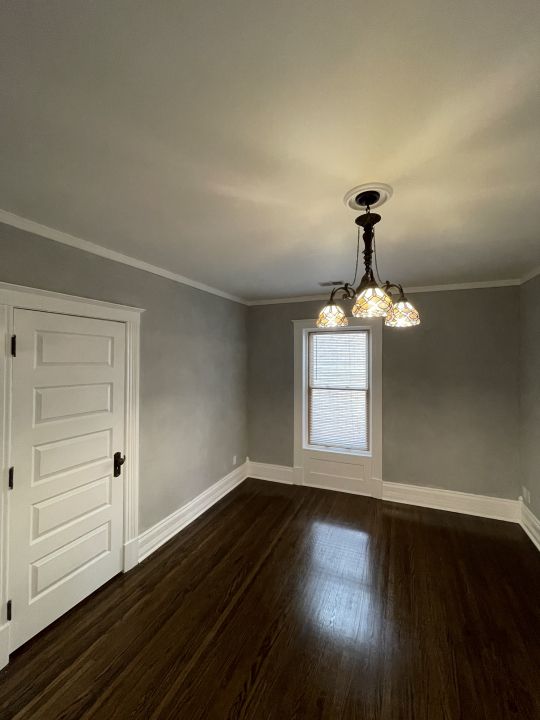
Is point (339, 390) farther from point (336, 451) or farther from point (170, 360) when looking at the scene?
point (170, 360)

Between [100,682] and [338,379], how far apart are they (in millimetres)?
3512

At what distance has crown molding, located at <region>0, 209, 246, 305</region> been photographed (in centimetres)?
183

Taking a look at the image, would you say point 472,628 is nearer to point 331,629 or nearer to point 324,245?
point 331,629

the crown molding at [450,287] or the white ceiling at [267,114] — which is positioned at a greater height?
the crown molding at [450,287]

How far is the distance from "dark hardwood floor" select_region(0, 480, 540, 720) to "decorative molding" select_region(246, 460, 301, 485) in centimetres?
126

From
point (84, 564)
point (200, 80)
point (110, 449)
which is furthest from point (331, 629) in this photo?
point (200, 80)

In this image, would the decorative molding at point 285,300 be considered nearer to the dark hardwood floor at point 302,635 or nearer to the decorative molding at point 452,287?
the decorative molding at point 452,287

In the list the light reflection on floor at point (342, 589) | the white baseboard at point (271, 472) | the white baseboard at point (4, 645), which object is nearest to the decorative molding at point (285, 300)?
the white baseboard at point (271, 472)

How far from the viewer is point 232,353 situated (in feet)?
13.7

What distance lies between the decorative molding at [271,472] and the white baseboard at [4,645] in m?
3.04

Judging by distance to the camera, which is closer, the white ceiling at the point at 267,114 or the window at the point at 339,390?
the white ceiling at the point at 267,114

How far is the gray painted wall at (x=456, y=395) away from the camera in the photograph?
336 cm

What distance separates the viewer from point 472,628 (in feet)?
6.52

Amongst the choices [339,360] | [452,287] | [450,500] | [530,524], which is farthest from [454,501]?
[452,287]
